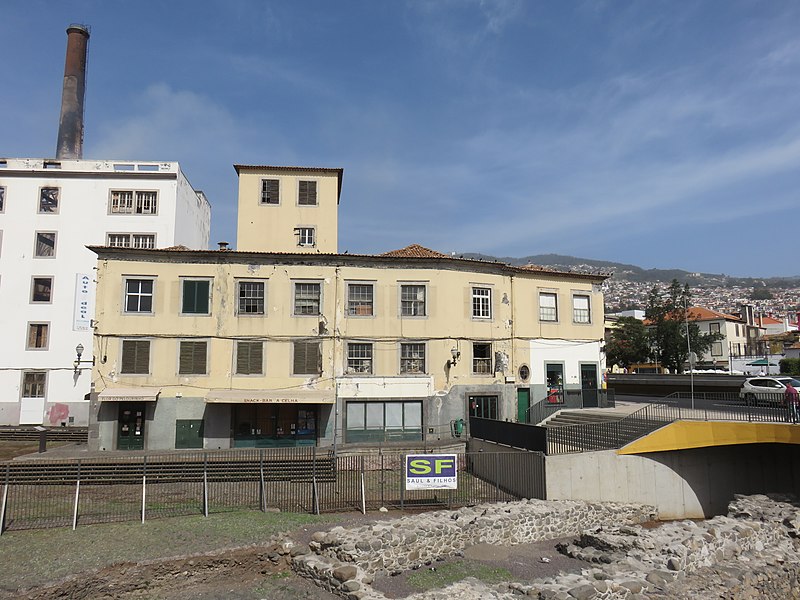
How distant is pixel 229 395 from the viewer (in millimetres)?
28734

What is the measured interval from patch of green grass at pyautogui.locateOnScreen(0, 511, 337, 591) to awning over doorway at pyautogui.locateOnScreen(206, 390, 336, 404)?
1105 centimetres

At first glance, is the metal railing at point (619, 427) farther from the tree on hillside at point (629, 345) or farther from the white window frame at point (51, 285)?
the tree on hillside at point (629, 345)

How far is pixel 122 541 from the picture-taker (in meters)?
15.0

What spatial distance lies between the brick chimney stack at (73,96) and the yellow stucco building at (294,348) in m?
24.6

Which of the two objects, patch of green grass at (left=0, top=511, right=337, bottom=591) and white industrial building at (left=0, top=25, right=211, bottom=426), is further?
white industrial building at (left=0, top=25, right=211, bottom=426)

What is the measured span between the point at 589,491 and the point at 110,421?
23692 millimetres

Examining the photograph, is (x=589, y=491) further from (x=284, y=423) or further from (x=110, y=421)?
(x=110, y=421)

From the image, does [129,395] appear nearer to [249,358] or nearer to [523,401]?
[249,358]

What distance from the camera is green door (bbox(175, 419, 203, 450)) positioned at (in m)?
29.2

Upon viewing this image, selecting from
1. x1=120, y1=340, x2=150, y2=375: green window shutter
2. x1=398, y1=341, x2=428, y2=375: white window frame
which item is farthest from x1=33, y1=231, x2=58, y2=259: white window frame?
x1=398, y1=341, x2=428, y2=375: white window frame

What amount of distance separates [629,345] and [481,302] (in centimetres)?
5194

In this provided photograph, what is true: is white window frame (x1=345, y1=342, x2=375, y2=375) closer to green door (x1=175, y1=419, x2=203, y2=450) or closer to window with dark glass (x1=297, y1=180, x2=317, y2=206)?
green door (x1=175, y1=419, x2=203, y2=450)

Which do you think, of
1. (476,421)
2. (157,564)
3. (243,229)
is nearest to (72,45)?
(243,229)

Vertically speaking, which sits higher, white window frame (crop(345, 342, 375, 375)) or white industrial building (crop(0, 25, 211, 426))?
white industrial building (crop(0, 25, 211, 426))
